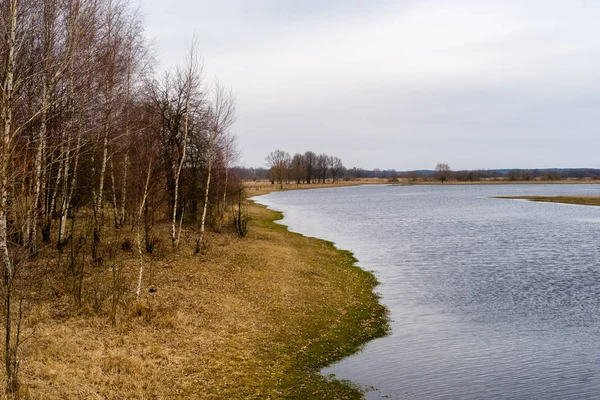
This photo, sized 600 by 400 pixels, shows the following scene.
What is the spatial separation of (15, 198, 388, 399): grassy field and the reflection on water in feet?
4.69

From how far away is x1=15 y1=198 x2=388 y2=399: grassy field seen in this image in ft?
37.2

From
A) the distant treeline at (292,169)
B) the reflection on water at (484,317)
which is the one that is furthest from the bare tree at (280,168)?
the reflection on water at (484,317)

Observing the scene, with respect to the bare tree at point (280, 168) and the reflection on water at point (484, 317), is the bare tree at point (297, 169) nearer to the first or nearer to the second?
the bare tree at point (280, 168)

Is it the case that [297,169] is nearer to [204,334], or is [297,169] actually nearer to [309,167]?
[309,167]

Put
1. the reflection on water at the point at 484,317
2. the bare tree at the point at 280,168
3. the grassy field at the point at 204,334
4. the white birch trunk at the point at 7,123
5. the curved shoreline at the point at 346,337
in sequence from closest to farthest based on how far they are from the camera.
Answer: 1. the white birch trunk at the point at 7,123
2. the grassy field at the point at 204,334
3. the curved shoreline at the point at 346,337
4. the reflection on water at the point at 484,317
5. the bare tree at the point at 280,168

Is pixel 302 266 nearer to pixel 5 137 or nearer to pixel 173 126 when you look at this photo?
pixel 173 126

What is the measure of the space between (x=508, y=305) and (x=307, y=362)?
10.8m

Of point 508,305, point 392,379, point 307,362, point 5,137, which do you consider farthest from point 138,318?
point 508,305

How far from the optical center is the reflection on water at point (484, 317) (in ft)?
42.4

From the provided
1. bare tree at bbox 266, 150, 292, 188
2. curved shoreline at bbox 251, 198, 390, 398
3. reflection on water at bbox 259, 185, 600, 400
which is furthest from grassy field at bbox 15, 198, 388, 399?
bare tree at bbox 266, 150, 292, 188

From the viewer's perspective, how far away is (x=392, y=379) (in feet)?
42.7

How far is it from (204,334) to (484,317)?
11.0 meters

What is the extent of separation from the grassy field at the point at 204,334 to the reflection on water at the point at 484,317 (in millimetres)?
1430

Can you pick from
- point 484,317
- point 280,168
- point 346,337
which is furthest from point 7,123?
point 280,168
